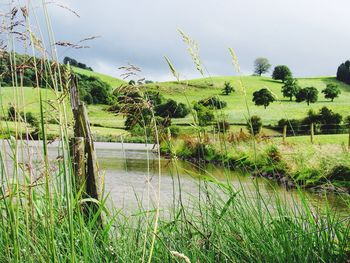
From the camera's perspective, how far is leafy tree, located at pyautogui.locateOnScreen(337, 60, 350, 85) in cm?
11456

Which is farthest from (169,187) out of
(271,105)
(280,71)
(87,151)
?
(280,71)

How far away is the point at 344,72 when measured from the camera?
379 ft

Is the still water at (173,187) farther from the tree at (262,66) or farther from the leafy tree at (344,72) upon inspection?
the tree at (262,66)

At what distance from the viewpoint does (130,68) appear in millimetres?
2166

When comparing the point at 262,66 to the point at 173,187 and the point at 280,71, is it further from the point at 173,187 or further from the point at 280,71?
the point at 173,187

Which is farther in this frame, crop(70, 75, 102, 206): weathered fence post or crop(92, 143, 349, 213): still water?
crop(70, 75, 102, 206): weathered fence post

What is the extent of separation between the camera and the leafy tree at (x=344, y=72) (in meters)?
115

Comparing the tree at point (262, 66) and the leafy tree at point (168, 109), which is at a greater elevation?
the tree at point (262, 66)

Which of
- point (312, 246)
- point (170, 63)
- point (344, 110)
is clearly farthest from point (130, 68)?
point (344, 110)

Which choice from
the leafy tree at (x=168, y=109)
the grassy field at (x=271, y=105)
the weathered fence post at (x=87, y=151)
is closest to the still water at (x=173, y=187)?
the weathered fence post at (x=87, y=151)

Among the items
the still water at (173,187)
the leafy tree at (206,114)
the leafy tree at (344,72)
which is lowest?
the still water at (173,187)

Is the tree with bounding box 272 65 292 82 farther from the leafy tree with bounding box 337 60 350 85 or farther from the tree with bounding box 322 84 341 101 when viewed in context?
the tree with bounding box 322 84 341 101

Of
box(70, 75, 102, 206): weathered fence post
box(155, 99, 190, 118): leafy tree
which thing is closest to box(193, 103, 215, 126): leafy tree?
box(155, 99, 190, 118): leafy tree

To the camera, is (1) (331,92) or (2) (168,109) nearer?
A: (2) (168,109)
